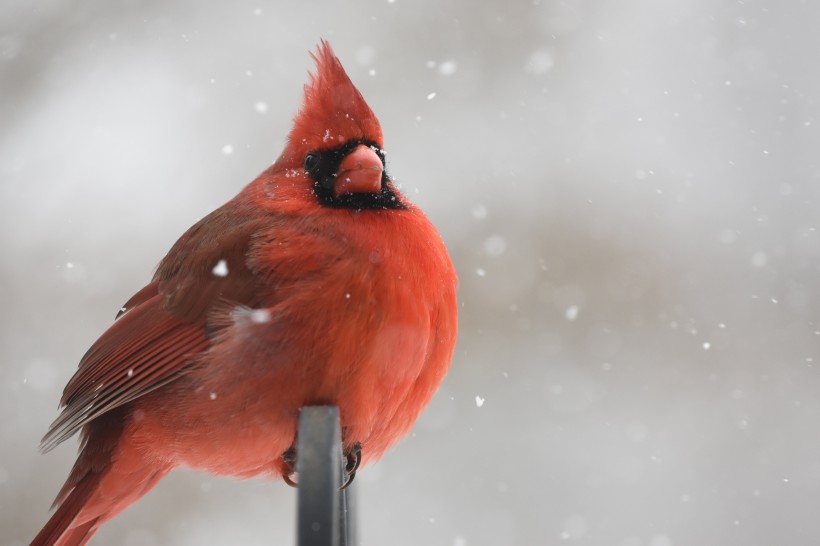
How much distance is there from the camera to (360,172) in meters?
1.83

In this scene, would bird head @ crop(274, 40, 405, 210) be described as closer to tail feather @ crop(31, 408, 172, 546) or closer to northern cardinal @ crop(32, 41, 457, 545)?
northern cardinal @ crop(32, 41, 457, 545)

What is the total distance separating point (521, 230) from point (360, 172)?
105 inches

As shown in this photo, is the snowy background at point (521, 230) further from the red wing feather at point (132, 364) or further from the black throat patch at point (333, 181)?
the black throat patch at point (333, 181)

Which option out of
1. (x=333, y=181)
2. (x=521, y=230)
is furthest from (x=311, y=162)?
(x=521, y=230)

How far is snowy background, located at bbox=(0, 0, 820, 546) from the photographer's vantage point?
4.18 metres

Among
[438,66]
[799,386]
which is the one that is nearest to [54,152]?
[438,66]

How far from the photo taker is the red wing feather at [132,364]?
6.41ft

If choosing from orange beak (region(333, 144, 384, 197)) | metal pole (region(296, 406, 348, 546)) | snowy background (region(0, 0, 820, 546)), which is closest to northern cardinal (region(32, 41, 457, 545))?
orange beak (region(333, 144, 384, 197))

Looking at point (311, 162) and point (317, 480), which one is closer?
point (317, 480)

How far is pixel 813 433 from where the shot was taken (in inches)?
171

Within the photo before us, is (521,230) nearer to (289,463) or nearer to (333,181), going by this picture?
(333,181)

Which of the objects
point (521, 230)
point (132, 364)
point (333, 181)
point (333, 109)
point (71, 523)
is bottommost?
point (521, 230)

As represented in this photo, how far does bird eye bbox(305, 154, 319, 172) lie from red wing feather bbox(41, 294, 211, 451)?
385mm

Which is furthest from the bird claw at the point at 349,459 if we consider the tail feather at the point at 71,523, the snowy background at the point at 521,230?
the snowy background at the point at 521,230
